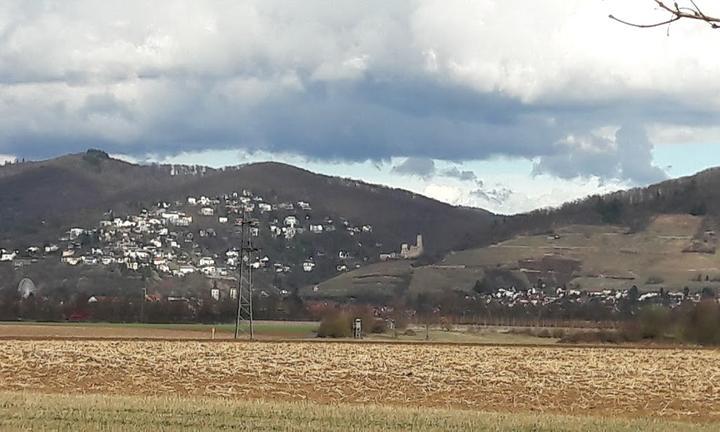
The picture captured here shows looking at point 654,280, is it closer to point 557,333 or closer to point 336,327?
point 557,333

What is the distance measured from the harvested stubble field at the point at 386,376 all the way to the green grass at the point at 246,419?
7197 mm

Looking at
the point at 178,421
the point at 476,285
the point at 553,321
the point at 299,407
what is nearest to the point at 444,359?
the point at 299,407

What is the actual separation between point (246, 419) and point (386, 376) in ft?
58.0

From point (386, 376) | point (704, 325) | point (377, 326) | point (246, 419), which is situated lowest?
point (246, 419)

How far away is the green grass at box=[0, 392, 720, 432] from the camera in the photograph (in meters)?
21.5

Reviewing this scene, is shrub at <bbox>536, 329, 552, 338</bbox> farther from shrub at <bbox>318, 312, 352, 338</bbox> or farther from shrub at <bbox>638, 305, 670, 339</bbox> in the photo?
shrub at <bbox>318, 312, 352, 338</bbox>

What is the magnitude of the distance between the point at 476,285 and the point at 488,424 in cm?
14537

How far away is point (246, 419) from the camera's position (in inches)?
920

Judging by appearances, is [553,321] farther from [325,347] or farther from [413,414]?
[413,414]

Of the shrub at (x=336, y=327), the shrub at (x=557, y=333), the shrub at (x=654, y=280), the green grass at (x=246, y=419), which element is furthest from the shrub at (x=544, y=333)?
the green grass at (x=246, y=419)

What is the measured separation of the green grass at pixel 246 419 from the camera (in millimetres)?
21516

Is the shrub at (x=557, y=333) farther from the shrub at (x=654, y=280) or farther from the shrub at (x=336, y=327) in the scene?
the shrub at (x=654, y=280)

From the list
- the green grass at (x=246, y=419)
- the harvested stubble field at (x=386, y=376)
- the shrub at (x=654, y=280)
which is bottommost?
the green grass at (x=246, y=419)

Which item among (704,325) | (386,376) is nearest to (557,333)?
(704,325)
